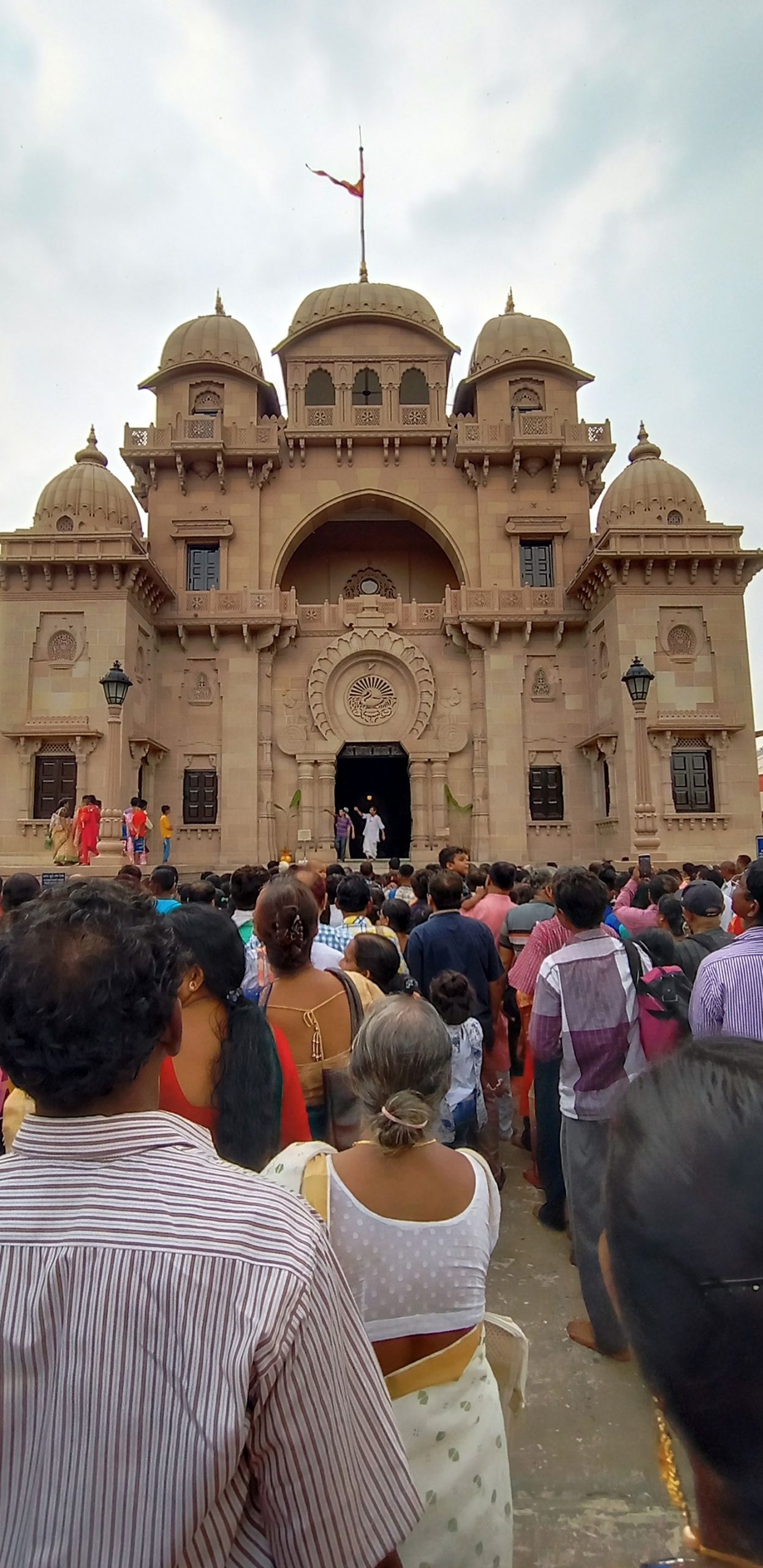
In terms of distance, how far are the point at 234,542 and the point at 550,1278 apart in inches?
825

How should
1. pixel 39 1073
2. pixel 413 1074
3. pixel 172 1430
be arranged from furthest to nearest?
pixel 413 1074
pixel 39 1073
pixel 172 1430

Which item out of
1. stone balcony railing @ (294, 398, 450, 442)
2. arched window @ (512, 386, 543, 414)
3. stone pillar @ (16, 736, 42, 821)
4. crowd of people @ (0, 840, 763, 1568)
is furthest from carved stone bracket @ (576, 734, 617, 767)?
crowd of people @ (0, 840, 763, 1568)

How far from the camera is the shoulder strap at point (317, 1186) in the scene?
1897mm

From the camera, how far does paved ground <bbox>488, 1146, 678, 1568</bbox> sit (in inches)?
106

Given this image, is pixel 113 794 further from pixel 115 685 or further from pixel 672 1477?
pixel 672 1477

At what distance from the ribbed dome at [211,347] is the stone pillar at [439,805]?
1208 cm

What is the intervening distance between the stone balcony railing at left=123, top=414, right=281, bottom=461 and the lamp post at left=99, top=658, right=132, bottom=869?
26.3 feet

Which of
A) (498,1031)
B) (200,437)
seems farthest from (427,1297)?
(200,437)

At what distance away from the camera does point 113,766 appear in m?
17.8

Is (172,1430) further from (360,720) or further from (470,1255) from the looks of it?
(360,720)

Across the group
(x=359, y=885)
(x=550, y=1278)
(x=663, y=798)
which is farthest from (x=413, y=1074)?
(x=663, y=798)

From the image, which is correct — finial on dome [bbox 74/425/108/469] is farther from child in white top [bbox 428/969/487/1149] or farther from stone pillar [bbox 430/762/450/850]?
child in white top [bbox 428/969/487/1149]

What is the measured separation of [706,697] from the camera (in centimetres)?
2017

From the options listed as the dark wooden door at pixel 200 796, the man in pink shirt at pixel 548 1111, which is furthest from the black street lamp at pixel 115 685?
the man in pink shirt at pixel 548 1111
